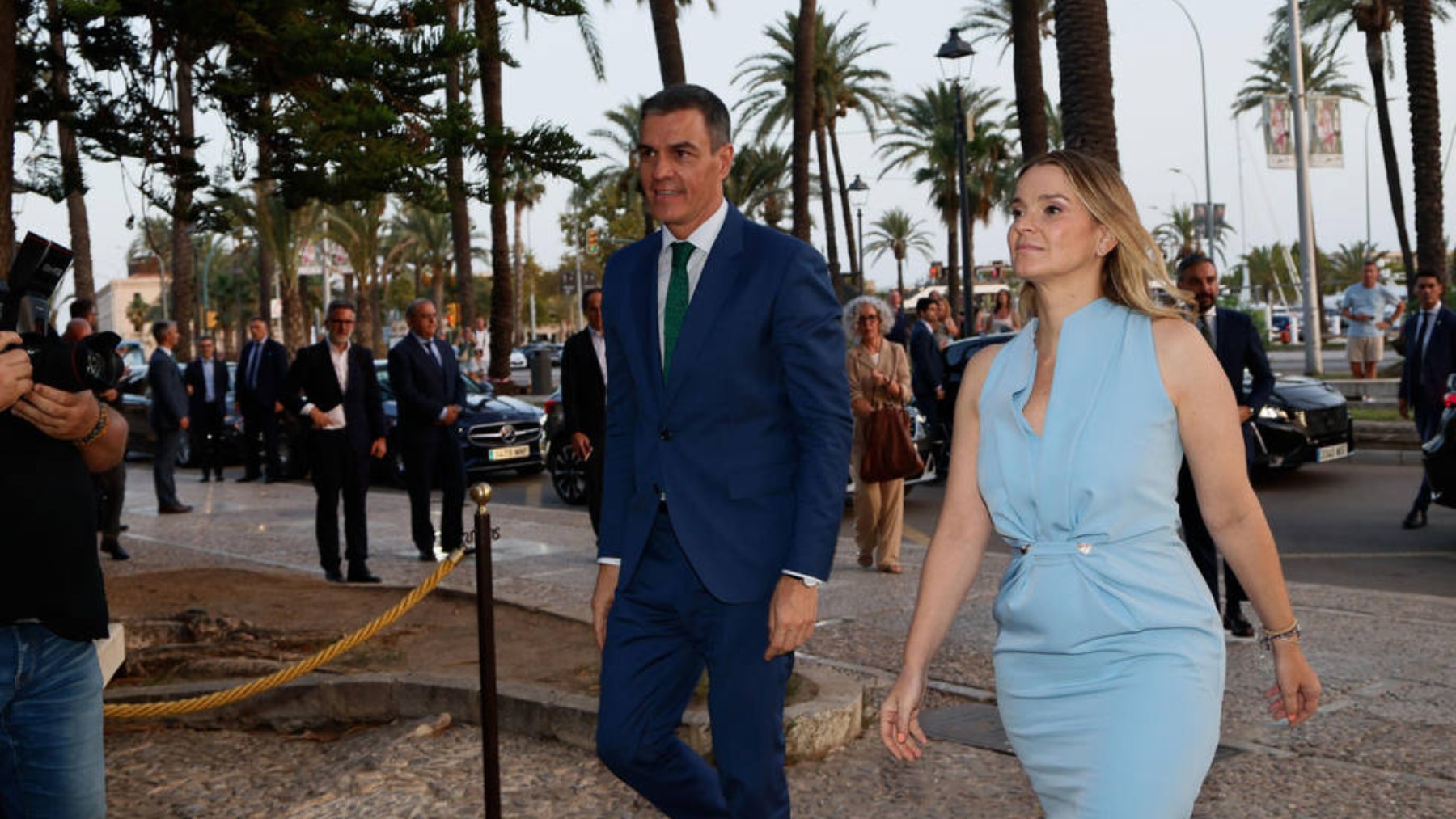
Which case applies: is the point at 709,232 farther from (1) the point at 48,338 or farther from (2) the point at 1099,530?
(1) the point at 48,338

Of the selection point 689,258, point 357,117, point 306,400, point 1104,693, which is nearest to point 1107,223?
point 1104,693

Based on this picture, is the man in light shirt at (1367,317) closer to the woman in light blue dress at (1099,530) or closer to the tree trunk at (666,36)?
the tree trunk at (666,36)

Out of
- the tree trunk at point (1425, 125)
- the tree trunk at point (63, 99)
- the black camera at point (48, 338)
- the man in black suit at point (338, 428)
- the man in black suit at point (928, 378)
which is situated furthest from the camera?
the tree trunk at point (1425, 125)

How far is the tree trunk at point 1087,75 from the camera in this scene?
12.3 meters

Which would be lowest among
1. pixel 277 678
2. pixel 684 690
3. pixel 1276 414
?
pixel 277 678

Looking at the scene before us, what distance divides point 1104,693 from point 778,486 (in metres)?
1.15

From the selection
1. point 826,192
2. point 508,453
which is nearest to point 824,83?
point 826,192

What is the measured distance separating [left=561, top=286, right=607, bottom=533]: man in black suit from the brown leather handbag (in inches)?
72.0

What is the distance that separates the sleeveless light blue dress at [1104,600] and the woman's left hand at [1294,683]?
0.53 ft

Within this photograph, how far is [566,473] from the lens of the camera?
51.4ft

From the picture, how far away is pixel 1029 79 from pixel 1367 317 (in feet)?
25.5

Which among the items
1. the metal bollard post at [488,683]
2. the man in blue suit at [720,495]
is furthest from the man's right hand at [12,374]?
the metal bollard post at [488,683]

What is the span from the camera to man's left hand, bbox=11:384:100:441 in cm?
310

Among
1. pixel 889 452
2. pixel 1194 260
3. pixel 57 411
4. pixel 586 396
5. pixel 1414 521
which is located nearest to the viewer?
pixel 57 411
